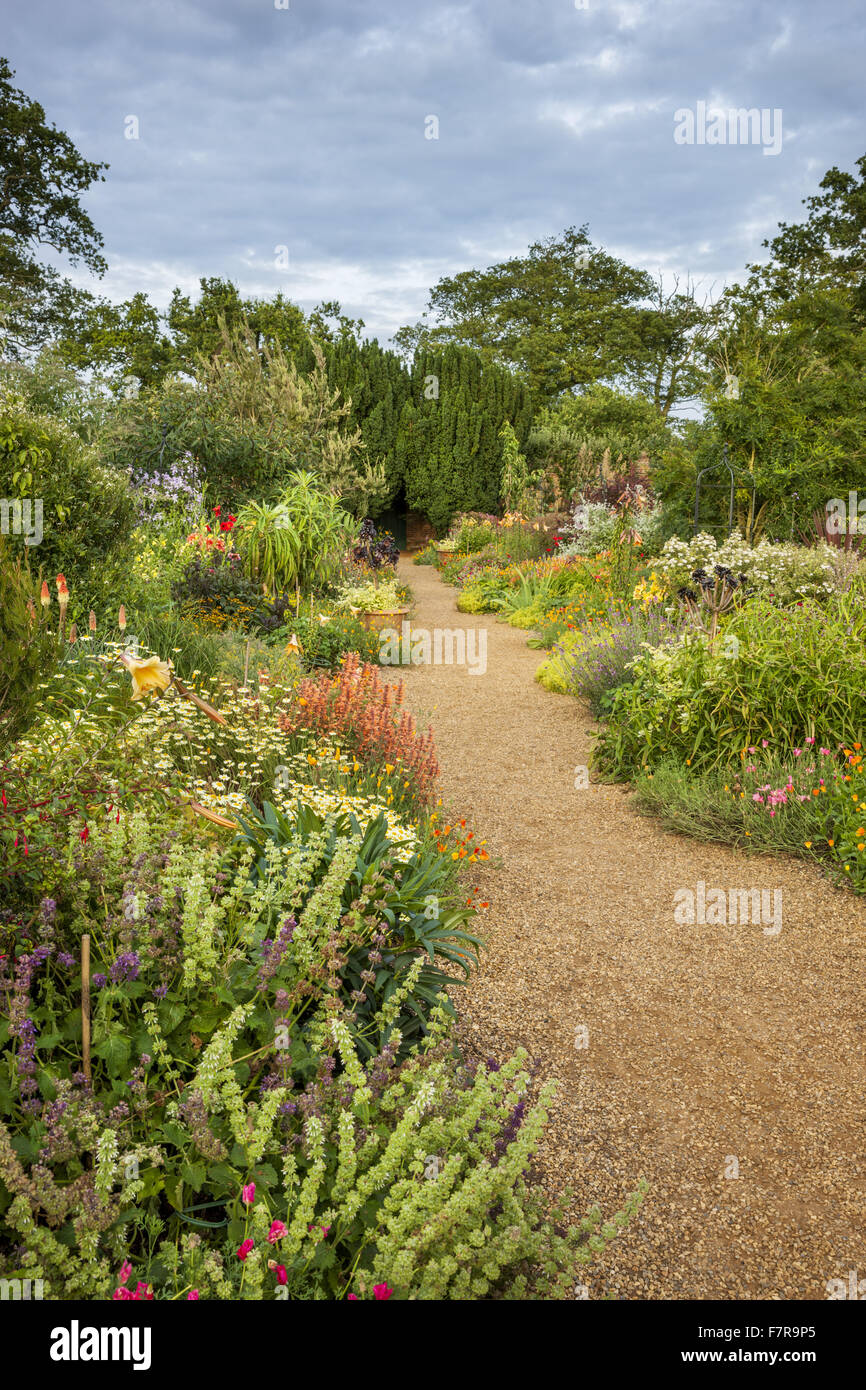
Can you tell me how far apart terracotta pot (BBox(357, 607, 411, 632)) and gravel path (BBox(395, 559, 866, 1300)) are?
434 cm

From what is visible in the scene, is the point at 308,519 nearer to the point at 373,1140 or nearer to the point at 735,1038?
the point at 735,1038

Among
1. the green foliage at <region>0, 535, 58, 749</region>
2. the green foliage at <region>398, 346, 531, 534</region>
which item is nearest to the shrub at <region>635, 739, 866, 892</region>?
the green foliage at <region>0, 535, 58, 749</region>

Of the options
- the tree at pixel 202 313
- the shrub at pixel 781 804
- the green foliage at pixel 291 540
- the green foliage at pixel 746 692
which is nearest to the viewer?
the shrub at pixel 781 804

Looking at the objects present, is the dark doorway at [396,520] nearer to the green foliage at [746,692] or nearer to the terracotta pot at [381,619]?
the terracotta pot at [381,619]

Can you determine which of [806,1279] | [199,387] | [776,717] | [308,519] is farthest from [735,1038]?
[199,387]

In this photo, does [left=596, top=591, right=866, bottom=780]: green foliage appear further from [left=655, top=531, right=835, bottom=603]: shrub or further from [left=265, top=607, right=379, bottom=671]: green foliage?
[left=265, top=607, right=379, bottom=671]: green foliage

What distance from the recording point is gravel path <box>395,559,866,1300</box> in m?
2.14

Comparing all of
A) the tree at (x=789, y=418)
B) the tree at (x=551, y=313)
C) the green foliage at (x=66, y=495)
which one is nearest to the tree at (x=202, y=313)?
the tree at (x=551, y=313)

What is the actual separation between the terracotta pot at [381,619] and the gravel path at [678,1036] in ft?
14.3

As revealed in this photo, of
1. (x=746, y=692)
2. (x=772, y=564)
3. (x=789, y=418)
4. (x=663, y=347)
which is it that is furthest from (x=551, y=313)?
(x=746, y=692)

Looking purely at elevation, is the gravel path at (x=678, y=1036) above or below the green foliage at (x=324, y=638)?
below

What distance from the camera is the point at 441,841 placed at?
4.02 meters

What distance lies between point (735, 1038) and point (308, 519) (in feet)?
25.3

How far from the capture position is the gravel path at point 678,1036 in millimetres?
2145
